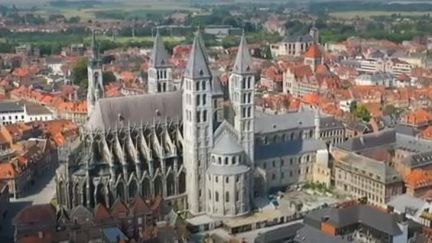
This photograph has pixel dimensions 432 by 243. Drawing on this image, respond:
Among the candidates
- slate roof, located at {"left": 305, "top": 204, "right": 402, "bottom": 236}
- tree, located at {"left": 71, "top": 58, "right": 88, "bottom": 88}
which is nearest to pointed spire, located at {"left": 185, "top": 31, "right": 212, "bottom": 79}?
slate roof, located at {"left": 305, "top": 204, "right": 402, "bottom": 236}

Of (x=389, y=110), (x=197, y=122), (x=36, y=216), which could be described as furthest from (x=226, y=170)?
(x=389, y=110)

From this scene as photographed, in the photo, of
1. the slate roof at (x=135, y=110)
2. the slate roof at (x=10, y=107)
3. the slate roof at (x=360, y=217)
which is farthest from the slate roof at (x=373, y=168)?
the slate roof at (x=10, y=107)

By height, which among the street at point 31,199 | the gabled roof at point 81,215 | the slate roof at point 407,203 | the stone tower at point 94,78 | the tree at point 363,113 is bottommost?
the street at point 31,199

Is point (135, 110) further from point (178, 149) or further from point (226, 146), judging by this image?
point (226, 146)

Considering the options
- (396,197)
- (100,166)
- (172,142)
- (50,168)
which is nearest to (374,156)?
(396,197)

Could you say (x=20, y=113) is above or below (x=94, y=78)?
below

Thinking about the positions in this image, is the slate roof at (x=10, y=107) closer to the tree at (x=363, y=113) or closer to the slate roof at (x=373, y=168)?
the tree at (x=363, y=113)

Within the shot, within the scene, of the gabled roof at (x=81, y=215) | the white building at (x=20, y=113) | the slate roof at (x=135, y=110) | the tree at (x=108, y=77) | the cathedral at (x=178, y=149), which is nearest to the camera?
the gabled roof at (x=81, y=215)
